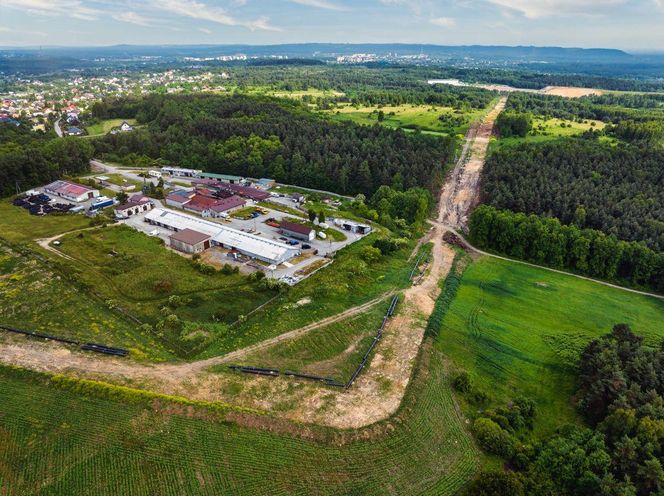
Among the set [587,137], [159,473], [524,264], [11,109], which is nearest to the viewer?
[159,473]

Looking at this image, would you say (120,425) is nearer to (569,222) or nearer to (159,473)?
(159,473)

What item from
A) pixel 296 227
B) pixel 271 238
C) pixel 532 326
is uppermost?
pixel 296 227

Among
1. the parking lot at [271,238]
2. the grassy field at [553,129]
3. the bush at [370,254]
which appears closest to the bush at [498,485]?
the parking lot at [271,238]

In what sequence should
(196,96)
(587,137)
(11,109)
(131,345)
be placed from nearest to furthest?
(131,345), (587,137), (196,96), (11,109)

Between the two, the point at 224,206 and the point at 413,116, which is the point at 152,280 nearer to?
the point at 224,206

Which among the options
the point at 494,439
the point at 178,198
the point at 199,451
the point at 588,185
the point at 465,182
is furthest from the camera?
the point at 465,182

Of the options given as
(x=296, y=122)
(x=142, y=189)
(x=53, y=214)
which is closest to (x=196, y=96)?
(x=296, y=122)

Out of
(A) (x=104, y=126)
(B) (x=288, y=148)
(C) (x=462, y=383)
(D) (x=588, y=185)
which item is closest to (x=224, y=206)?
(B) (x=288, y=148)
